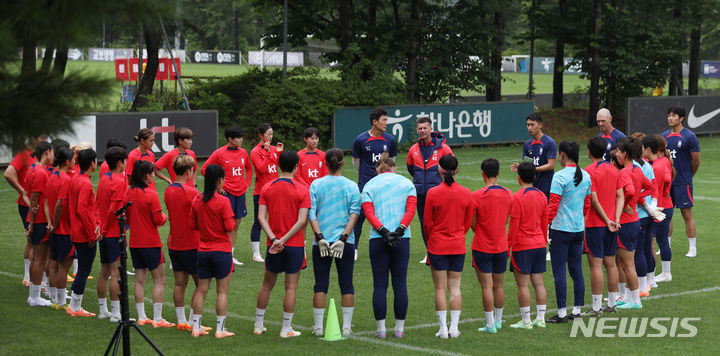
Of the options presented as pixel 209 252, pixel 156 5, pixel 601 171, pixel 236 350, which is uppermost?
pixel 156 5

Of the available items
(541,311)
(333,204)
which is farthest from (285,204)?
(541,311)

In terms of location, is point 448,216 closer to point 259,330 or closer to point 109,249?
point 259,330

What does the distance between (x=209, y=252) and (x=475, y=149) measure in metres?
23.2

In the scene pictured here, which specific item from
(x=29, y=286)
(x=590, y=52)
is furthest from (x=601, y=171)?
(x=590, y=52)

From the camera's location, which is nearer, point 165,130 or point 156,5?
point 156,5

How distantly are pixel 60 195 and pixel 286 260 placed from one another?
2953 mm

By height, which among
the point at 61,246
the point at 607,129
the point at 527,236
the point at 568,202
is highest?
the point at 607,129

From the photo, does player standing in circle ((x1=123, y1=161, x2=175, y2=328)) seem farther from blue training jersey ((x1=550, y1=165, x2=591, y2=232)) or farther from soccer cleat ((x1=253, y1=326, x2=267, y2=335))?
blue training jersey ((x1=550, y1=165, x2=591, y2=232))

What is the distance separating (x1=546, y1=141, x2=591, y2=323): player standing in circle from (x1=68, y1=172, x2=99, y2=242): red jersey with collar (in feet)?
16.7

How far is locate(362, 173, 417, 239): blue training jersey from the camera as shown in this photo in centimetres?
938

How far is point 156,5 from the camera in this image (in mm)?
5211

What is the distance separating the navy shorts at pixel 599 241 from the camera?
34.7 feet

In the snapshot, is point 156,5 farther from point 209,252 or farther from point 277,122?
point 277,122

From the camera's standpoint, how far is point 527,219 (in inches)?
385
